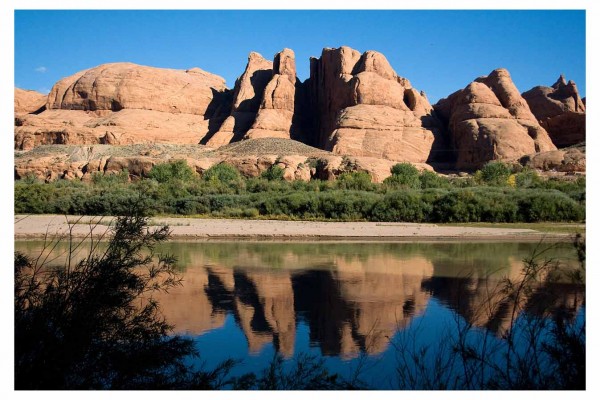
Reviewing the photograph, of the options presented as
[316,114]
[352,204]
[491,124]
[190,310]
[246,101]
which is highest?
[246,101]

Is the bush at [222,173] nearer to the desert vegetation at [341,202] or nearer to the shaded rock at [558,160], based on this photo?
the desert vegetation at [341,202]

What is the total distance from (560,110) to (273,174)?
44.7 m

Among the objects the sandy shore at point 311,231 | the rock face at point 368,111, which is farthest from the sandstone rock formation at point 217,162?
the sandy shore at point 311,231

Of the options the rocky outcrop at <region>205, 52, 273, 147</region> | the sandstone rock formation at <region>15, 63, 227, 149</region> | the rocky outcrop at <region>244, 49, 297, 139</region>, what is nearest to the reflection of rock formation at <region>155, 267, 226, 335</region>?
the rocky outcrop at <region>244, 49, 297, 139</region>

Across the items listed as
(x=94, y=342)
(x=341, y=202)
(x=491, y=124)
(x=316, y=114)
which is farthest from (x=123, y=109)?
(x=94, y=342)

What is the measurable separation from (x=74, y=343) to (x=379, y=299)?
5.54m

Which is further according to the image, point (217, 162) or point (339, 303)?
point (217, 162)

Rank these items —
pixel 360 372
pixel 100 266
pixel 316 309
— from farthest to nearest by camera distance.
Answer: pixel 316 309, pixel 360 372, pixel 100 266

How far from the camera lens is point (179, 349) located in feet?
19.6

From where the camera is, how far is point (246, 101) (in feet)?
255

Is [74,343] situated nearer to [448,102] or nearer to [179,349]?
[179,349]

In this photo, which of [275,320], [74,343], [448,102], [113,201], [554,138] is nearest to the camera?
[74,343]

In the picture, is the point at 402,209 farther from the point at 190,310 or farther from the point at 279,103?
the point at 279,103

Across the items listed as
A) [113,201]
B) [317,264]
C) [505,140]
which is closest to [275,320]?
[317,264]
